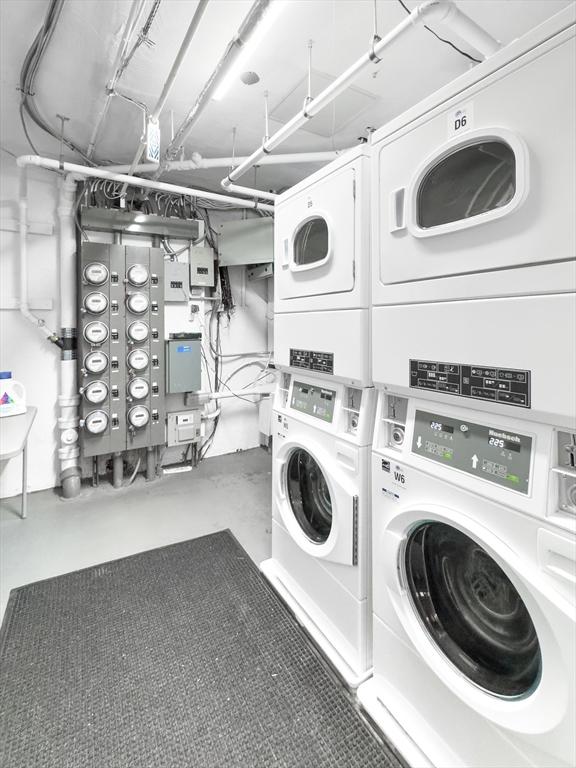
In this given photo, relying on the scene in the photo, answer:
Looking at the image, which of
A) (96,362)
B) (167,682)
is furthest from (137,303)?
(167,682)

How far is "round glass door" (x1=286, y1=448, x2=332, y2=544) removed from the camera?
187cm

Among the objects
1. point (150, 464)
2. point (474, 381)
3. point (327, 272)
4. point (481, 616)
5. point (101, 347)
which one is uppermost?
point (327, 272)

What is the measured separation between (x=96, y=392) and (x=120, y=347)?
1.42 feet

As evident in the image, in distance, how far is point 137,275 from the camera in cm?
324

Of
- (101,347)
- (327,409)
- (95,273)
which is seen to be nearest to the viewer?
(327,409)

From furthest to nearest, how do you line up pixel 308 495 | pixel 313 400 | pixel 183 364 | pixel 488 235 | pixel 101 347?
pixel 183 364 < pixel 101 347 < pixel 308 495 < pixel 313 400 < pixel 488 235

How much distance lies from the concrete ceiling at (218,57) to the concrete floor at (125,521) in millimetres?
2829

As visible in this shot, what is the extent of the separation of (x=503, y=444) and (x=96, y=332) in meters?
3.09

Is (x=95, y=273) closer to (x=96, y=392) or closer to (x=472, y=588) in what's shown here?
(x=96, y=392)

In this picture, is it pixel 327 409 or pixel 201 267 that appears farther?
pixel 201 267

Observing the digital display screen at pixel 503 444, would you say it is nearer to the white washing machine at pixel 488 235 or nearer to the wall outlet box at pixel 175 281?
the white washing machine at pixel 488 235

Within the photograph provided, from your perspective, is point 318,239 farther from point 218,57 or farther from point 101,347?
point 101,347

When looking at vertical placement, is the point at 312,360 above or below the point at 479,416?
above

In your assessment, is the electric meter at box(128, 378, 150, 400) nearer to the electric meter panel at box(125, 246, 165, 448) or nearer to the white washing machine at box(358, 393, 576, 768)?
the electric meter panel at box(125, 246, 165, 448)
